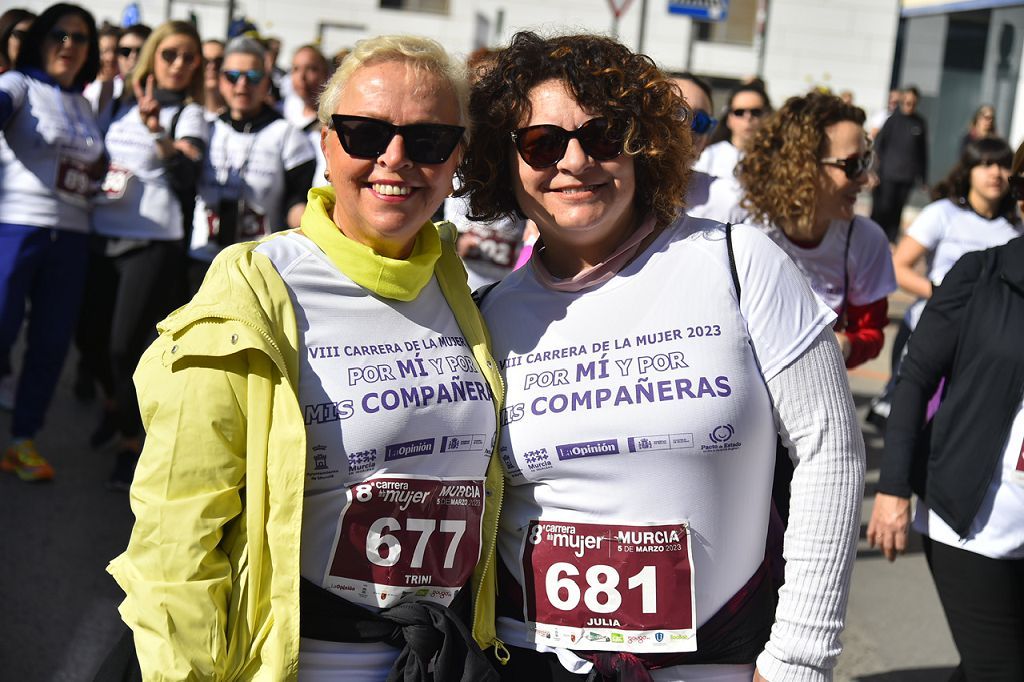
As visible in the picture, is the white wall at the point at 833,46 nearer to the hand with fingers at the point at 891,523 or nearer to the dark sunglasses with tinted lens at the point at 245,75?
the dark sunglasses with tinted lens at the point at 245,75

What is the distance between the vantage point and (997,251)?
10.1 feet

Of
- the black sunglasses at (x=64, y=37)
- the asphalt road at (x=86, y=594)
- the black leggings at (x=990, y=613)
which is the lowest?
the asphalt road at (x=86, y=594)

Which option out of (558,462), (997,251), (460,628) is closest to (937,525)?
(997,251)

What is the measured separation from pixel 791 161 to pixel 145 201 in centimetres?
337

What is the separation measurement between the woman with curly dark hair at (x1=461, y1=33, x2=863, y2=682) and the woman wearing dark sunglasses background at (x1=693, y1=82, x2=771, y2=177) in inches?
168

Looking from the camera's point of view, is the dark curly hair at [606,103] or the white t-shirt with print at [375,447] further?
the dark curly hair at [606,103]

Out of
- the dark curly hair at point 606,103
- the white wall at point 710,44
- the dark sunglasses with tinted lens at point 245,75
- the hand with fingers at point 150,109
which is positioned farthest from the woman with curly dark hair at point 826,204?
the white wall at point 710,44

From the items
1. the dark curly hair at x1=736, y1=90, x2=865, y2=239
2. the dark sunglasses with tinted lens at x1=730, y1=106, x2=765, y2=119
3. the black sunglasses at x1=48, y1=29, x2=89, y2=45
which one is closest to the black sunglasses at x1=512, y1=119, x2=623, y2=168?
the dark curly hair at x1=736, y1=90, x2=865, y2=239

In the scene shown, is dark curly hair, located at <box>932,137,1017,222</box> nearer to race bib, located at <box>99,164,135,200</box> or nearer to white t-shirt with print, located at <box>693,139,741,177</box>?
white t-shirt with print, located at <box>693,139,741,177</box>

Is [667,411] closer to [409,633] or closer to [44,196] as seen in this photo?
[409,633]

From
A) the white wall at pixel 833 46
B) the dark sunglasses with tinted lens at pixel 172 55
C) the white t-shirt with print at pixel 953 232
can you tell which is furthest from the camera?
the white wall at pixel 833 46

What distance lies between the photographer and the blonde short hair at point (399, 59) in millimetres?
2184

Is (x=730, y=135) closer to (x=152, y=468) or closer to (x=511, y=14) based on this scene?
(x=152, y=468)

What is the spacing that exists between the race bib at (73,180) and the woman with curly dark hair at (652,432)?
13.1 ft
